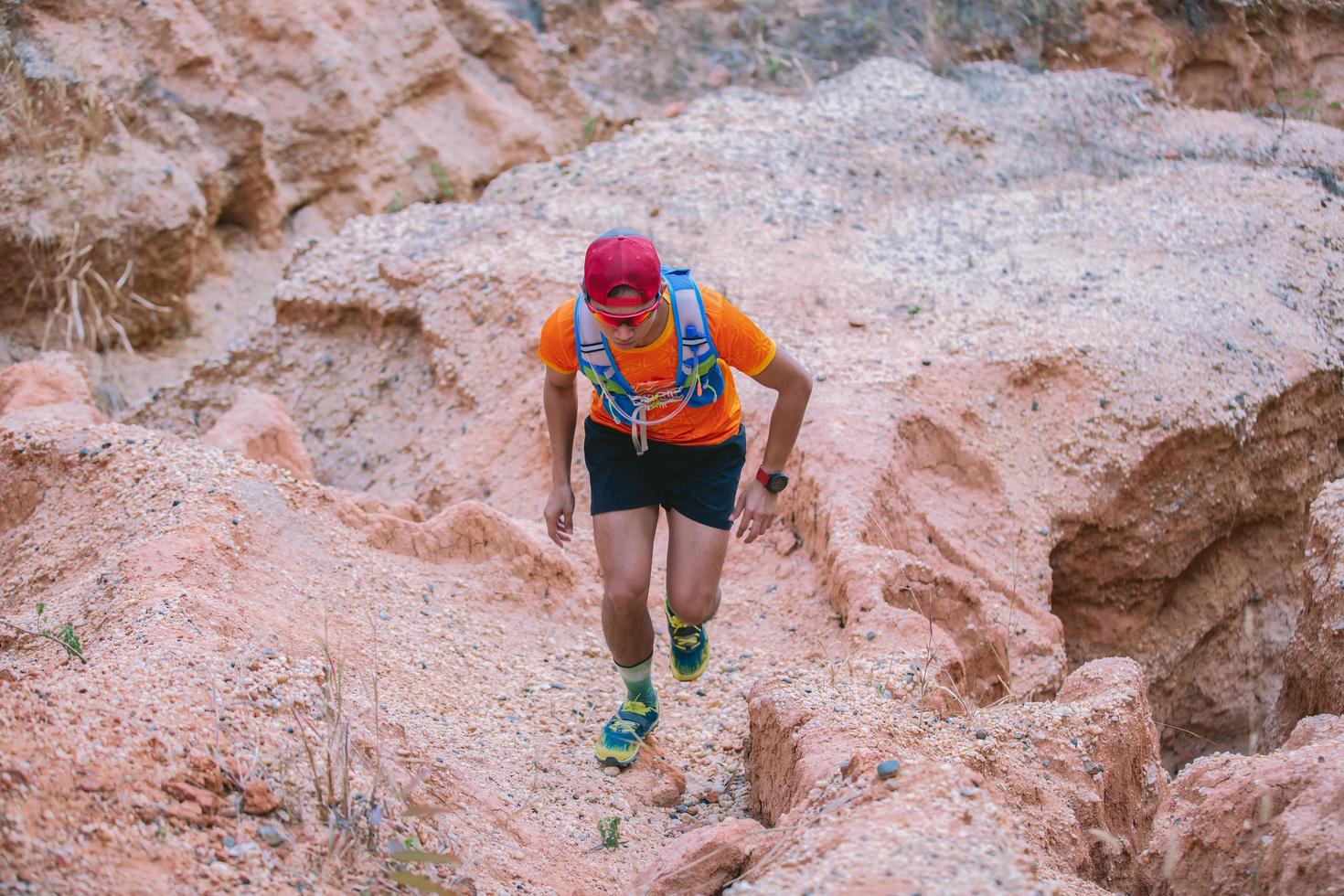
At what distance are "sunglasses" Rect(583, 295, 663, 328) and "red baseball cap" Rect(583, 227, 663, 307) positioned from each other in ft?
0.09

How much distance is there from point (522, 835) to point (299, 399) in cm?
425

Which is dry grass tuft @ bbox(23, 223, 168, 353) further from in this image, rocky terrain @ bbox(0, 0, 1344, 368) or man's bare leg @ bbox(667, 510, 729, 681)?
man's bare leg @ bbox(667, 510, 729, 681)

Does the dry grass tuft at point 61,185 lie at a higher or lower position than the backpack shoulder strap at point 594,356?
lower

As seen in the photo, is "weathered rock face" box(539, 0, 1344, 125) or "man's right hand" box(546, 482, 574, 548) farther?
"weathered rock face" box(539, 0, 1344, 125)

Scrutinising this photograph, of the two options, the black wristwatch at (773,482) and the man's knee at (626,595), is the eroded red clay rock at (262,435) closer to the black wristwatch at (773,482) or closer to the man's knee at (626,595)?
the man's knee at (626,595)

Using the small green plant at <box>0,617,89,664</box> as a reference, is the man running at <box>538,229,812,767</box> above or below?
above

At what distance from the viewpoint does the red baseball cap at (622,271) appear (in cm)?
364

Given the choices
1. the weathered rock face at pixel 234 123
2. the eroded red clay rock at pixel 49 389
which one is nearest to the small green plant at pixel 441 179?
the weathered rock face at pixel 234 123

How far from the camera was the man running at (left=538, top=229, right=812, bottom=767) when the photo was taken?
392 cm

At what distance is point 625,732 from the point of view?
4293 millimetres

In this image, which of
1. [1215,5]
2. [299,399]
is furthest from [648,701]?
[1215,5]

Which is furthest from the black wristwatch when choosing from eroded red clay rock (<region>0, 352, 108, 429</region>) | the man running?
eroded red clay rock (<region>0, 352, 108, 429</region>)

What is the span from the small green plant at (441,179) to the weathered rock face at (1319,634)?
684 centimetres

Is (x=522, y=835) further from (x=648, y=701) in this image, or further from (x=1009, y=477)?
(x=1009, y=477)
